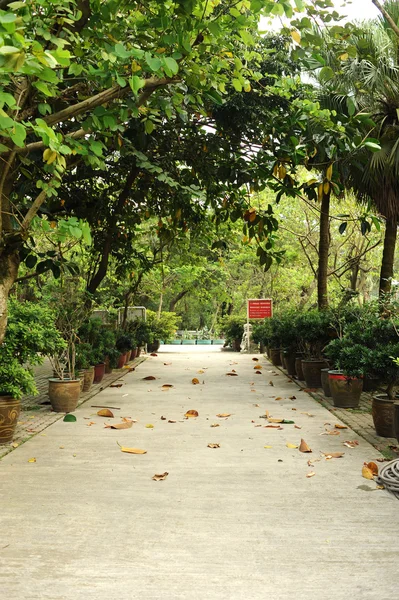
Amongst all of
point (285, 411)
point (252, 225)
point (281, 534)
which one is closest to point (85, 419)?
point (285, 411)

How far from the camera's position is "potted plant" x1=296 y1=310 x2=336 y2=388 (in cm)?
1045

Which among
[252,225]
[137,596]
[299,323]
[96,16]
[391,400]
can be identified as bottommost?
[137,596]

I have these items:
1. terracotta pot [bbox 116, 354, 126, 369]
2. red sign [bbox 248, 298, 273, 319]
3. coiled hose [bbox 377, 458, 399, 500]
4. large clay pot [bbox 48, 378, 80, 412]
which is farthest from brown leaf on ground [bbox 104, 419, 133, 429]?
red sign [bbox 248, 298, 273, 319]

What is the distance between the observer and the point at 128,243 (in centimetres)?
1291

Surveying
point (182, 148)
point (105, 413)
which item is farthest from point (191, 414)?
point (182, 148)

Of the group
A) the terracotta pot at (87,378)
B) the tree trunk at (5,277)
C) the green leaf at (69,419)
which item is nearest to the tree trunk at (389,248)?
the terracotta pot at (87,378)

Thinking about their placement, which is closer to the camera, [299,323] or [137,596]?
[137,596]

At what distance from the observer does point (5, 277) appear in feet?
16.2

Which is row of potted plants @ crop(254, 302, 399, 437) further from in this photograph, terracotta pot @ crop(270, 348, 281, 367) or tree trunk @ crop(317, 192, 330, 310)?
terracotta pot @ crop(270, 348, 281, 367)

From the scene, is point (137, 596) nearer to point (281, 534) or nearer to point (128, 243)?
point (281, 534)

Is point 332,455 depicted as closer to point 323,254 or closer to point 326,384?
point 326,384

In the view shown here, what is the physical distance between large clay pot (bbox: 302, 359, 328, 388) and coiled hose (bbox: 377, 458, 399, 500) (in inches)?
227

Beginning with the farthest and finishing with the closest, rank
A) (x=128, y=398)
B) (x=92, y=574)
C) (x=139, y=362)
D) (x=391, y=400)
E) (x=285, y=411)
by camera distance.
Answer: (x=139, y=362)
(x=128, y=398)
(x=285, y=411)
(x=391, y=400)
(x=92, y=574)

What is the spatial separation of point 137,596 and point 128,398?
23.2 ft
